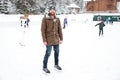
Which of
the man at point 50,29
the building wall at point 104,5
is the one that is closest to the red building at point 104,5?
the building wall at point 104,5

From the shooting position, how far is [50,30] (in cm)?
683

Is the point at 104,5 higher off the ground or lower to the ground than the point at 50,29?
lower

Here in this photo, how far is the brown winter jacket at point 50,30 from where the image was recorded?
267 inches

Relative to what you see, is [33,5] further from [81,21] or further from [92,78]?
[92,78]

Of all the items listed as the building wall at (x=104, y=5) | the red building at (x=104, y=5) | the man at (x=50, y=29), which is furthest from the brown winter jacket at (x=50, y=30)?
the building wall at (x=104, y=5)

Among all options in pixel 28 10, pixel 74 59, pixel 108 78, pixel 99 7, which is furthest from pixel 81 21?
pixel 108 78

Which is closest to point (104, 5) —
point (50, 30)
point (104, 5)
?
point (104, 5)

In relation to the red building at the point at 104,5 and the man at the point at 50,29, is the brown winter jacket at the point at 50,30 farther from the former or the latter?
the red building at the point at 104,5

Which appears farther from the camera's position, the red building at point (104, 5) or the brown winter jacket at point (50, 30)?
the red building at point (104, 5)

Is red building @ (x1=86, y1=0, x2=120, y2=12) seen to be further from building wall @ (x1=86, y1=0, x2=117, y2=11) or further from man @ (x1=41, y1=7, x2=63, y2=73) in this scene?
man @ (x1=41, y1=7, x2=63, y2=73)

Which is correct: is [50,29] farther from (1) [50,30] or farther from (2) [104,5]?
(2) [104,5]

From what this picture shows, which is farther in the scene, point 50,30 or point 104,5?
point 104,5

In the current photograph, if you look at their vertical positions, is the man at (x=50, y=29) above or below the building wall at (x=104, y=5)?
above

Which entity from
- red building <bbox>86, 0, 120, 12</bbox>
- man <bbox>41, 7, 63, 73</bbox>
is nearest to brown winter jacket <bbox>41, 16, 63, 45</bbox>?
man <bbox>41, 7, 63, 73</bbox>
